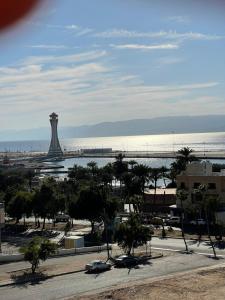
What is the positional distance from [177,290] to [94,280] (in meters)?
4.70

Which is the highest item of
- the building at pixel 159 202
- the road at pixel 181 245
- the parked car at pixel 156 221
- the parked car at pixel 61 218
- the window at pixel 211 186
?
the window at pixel 211 186

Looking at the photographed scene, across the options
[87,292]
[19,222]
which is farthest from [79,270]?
[19,222]

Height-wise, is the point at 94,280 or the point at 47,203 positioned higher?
the point at 47,203

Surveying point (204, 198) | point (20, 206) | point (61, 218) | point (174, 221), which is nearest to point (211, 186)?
point (174, 221)

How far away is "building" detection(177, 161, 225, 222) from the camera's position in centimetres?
4516

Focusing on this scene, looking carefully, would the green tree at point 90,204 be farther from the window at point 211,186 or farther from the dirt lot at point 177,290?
the dirt lot at point 177,290

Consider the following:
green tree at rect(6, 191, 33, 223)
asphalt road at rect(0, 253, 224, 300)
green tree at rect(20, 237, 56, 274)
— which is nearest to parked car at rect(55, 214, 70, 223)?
green tree at rect(6, 191, 33, 223)

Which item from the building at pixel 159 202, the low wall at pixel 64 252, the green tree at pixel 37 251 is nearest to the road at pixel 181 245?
the low wall at pixel 64 252

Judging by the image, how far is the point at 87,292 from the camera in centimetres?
2311

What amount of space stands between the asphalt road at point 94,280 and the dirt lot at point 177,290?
4.70 feet

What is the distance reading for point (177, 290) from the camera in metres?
22.6

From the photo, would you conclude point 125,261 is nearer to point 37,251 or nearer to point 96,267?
point 96,267

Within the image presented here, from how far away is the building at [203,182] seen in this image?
1778 inches

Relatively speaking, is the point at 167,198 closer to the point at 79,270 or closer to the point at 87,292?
the point at 79,270
